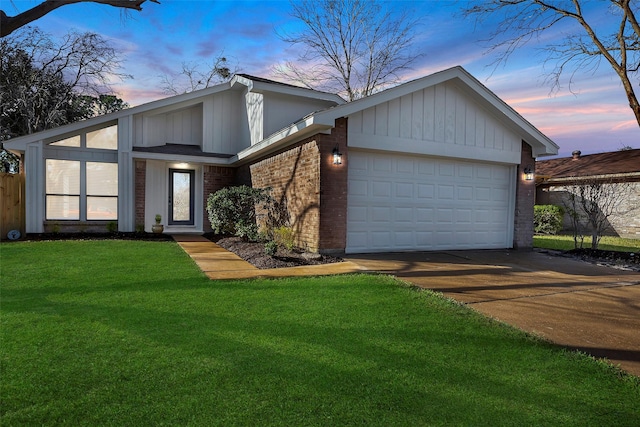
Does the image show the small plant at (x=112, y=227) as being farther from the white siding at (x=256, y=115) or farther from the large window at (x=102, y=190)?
the white siding at (x=256, y=115)

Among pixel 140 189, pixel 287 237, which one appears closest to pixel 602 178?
pixel 287 237

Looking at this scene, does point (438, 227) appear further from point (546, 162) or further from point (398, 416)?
point (546, 162)

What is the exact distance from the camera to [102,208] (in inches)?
462

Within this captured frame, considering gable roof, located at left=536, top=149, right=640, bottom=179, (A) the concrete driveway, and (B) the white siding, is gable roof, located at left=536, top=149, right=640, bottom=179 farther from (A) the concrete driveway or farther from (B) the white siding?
(B) the white siding

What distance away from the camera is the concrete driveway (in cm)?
359

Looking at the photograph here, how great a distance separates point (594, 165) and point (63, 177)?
74.7 feet

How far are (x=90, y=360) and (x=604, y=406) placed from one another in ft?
12.2

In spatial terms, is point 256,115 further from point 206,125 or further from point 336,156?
point 336,156

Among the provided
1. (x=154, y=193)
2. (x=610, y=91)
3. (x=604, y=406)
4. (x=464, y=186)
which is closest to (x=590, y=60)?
(x=610, y=91)

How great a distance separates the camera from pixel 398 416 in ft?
7.23

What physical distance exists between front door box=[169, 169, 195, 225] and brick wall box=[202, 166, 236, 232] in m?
0.51

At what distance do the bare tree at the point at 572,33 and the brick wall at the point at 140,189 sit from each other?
10974 mm

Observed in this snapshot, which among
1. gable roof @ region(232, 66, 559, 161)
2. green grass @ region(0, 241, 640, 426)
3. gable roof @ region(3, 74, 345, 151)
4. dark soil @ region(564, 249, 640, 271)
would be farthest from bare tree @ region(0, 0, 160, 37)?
dark soil @ region(564, 249, 640, 271)

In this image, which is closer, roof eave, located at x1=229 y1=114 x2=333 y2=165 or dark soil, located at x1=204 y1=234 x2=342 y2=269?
dark soil, located at x1=204 y1=234 x2=342 y2=269
